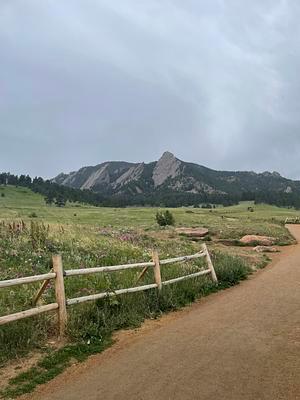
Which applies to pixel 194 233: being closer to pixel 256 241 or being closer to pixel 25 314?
pixel 256 241

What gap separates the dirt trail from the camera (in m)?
6.41

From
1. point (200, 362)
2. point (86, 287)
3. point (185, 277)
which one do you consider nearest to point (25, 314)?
point (200, 362)

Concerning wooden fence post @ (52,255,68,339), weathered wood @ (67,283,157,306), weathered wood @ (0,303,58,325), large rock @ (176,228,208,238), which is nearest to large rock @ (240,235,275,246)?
large rock @ (176,228,208,238)

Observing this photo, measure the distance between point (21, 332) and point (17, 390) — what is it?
1851mm

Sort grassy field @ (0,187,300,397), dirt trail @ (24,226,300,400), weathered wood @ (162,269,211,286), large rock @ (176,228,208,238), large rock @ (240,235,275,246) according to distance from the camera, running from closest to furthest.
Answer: dirt trail @ (24,226,300,400)
grassy field @ (0,187,300,397)
weathered wood @ (162,269,211,286)
large rock @ (240,235,275,246)
large rock @ (176,228,208,238)

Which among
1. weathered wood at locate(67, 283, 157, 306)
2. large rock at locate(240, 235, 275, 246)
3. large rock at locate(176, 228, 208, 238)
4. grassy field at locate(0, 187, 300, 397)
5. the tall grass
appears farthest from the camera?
large rock at locate(176, 228, 208, 238)

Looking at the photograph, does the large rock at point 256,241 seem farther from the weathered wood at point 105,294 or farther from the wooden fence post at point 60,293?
the wooden fence post at point 60,293

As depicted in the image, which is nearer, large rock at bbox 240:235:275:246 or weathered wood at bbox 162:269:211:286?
weathered wood at bbox 162:269:211:286

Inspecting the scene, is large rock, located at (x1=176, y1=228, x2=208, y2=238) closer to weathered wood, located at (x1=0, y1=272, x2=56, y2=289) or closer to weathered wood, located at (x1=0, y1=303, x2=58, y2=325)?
weathered wood, located at (x1=0, y1=303, x2=58, y2=325)

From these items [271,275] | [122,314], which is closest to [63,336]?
[122,314]

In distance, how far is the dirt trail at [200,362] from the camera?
641 cm

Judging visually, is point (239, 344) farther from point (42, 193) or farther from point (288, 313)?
point (42, 193)

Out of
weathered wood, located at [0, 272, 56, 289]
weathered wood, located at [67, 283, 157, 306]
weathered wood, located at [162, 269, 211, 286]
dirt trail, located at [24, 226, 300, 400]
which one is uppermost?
weathered wood, located at [0, 272, 56, 289]

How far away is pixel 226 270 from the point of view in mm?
16969
